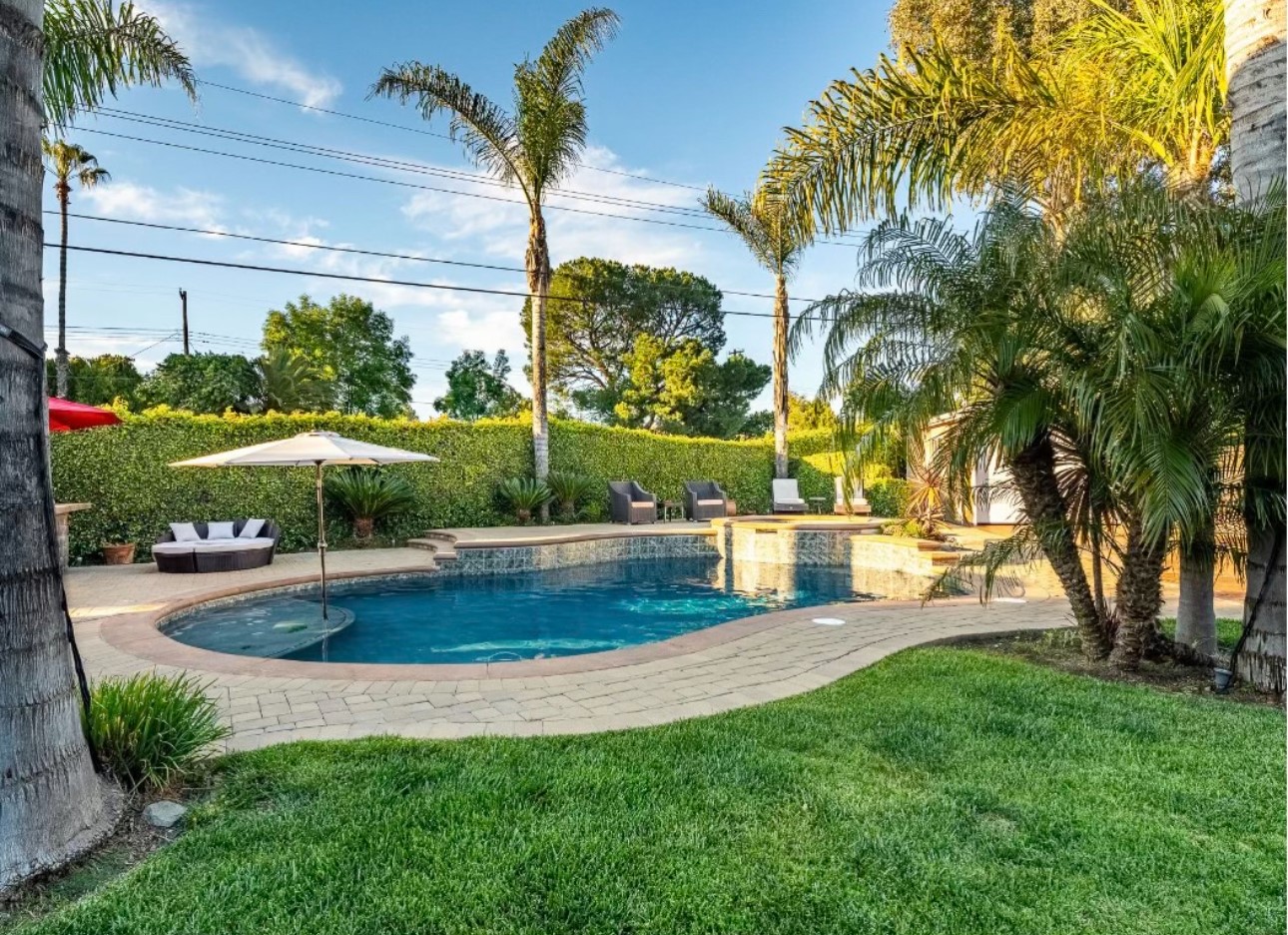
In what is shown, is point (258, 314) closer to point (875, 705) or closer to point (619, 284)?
point (619, 284)

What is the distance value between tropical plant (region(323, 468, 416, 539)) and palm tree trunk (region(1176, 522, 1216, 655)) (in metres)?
12.6

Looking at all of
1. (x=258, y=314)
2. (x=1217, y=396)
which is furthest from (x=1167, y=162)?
(x=258, y=314)

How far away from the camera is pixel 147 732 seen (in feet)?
9.69

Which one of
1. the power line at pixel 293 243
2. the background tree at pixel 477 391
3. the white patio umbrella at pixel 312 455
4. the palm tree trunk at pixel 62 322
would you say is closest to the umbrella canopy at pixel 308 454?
the white patio umbrella at pixel 312 455

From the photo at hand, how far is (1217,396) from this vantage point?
157 inches

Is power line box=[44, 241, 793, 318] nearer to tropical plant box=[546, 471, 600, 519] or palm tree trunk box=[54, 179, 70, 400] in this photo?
tropical plant box=[546, 471, 600, 519]

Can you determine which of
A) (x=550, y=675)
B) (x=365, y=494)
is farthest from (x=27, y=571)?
(x=365, y=494)

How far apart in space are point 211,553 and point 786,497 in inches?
564

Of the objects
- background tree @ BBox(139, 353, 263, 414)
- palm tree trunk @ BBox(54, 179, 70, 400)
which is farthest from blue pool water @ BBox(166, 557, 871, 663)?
palm tree trunk @ BBox(54, 179, 70, 400)

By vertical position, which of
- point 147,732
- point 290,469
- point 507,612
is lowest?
point 507,612

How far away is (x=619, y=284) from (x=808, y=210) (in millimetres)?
28432

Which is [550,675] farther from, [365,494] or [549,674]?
[365,494]

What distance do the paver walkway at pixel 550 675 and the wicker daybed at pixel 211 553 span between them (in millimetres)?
2229

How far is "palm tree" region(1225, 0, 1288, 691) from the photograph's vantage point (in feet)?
13.7
